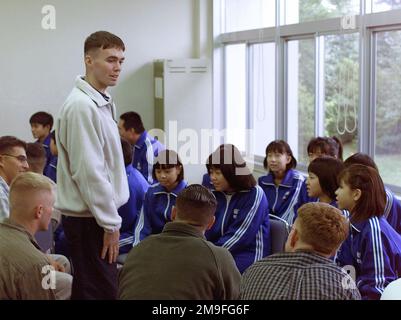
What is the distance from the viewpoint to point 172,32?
7422 mm

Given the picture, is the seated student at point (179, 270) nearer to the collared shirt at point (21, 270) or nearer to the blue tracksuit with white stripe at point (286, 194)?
the collared shirt at point (21, 270)

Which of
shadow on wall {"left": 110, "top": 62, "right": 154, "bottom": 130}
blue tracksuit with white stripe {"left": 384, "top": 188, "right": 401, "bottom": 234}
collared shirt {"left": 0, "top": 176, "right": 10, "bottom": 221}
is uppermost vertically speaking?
shadow on wall {"left": 110, "top": 62, "right": 154, "bottom": 130}

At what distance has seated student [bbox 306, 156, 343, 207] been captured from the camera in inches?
133

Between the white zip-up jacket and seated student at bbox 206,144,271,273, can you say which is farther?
seated student at bbox 206,144,271,273

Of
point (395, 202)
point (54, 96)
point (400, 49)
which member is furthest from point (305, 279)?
point (54, 96)

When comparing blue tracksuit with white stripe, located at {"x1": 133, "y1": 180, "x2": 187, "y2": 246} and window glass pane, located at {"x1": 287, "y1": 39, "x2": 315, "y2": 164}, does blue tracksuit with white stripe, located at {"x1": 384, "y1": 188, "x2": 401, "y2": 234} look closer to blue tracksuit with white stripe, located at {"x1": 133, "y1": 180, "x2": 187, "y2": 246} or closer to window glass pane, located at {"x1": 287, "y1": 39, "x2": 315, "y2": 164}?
blue tracksuit with white stripe, located at {"x1": 133, "y1": 180, "x2": 187, "y2": 246}

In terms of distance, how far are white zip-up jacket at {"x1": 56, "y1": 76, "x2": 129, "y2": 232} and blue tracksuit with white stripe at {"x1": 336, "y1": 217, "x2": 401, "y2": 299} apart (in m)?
1.02

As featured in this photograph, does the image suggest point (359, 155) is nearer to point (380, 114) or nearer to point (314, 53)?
point (380, 114)

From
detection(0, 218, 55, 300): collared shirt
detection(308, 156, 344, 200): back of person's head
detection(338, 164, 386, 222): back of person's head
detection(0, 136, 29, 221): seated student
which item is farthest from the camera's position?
detection(0, 136, 29, 221): seated student

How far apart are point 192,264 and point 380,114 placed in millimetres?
3207

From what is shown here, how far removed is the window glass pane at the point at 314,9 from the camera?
203 inches

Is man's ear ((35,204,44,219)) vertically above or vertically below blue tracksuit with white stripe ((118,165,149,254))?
above

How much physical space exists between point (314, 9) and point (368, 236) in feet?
11.5

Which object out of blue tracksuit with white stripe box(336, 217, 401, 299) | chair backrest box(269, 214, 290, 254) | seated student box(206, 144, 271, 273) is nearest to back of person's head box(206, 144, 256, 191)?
seated student box(206, 144, 271, 273)
